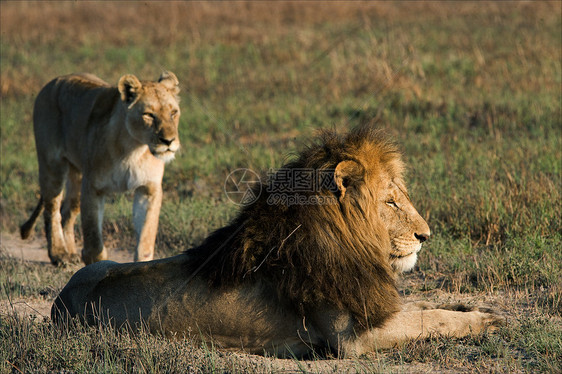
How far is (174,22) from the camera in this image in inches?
759

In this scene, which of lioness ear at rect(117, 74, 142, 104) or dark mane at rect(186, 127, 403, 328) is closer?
dark mane at rect(186, 127, 403, 328)

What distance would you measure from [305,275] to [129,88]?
295 cm

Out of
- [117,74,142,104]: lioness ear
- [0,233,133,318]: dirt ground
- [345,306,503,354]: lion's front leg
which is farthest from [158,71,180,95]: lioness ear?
[345,306,503,354]: lion's front leg

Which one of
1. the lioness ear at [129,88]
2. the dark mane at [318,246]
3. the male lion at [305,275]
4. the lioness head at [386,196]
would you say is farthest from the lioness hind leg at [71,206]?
the lioness head at [386,196]

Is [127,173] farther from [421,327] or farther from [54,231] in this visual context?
[421,327]

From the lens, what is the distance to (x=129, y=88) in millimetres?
6121

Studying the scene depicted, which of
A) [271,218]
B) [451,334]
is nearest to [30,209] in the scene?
[271,218]

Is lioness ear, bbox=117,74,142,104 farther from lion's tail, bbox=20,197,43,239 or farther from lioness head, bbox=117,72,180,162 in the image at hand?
lion's tail, bbox=20,197,43,239

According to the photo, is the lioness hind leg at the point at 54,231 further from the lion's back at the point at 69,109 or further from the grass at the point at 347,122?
the lion's back at the point at 69,109

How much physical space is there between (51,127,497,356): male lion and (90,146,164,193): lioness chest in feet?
6.90

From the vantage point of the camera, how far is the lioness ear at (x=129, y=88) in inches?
238

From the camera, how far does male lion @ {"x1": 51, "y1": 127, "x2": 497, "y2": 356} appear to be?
12.8 feet

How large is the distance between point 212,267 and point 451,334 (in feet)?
4.50

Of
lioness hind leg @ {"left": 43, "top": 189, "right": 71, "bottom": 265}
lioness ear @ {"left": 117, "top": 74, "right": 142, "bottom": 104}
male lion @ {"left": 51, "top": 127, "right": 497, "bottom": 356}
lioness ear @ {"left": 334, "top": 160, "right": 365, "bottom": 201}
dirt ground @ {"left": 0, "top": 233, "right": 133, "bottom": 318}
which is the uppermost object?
lioness ear @ {"left": 117, "top": 74, "right": 142, "bottom": 104}
